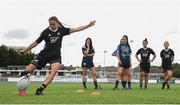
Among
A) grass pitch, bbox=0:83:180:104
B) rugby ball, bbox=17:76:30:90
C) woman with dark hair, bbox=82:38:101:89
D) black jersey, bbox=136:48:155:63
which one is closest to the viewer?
grass pitch, bbox=0:83:180:104

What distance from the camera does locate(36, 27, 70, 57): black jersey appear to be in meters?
11.5

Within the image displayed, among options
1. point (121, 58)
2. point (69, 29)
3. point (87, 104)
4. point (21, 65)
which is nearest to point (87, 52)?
point (121, 58)

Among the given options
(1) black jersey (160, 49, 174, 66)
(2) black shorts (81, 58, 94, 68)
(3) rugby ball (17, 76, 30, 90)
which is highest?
(1) black jersey (160, 49, 174, 66)

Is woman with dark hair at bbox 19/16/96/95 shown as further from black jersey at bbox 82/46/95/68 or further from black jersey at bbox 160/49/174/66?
black jersey at bbox 160/49/174/66

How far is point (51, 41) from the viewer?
37.8ft

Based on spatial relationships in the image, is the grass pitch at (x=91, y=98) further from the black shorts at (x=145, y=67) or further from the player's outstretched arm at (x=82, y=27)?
the black shorts at (x=145, y=67)

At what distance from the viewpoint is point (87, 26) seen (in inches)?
464

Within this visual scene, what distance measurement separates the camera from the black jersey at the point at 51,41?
37.8ft

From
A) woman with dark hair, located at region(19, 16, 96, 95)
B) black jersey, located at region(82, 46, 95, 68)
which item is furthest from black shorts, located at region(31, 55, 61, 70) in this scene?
black jersey, located at region(82, 46, 95, 68)

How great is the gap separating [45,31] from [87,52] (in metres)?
6.30

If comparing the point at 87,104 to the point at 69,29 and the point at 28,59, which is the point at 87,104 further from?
the point at 28,59

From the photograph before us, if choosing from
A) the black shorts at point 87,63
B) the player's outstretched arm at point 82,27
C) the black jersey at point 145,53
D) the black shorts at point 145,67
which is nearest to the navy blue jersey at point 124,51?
the black shorts at point 87,63

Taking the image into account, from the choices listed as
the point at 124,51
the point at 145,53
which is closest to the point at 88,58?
the point at 124,51

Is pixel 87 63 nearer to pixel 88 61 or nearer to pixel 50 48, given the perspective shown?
pixel 88 61
